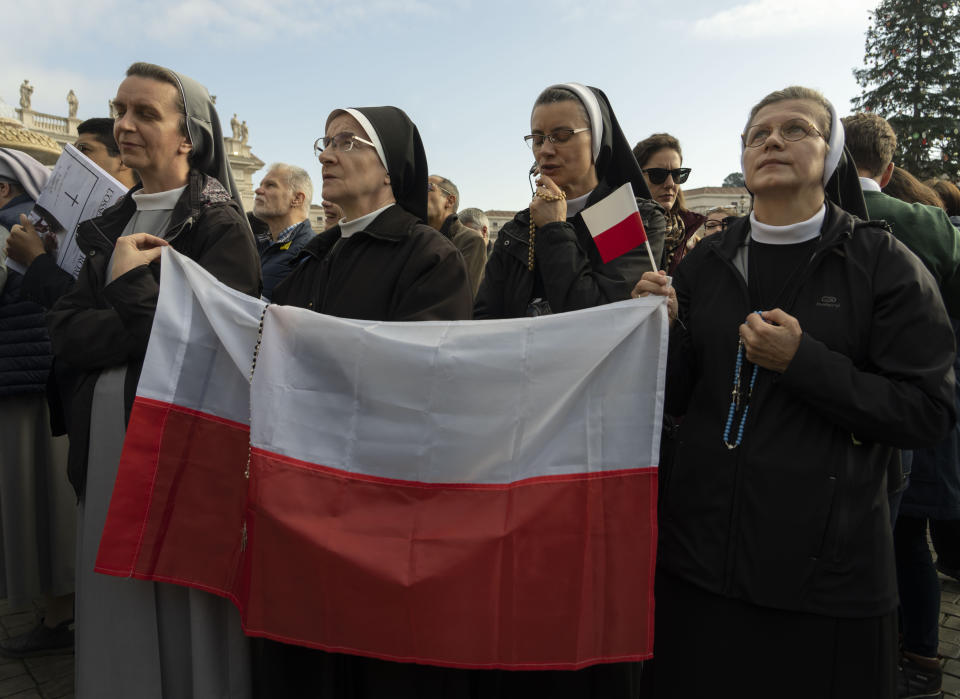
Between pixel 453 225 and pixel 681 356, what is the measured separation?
4.11 meters

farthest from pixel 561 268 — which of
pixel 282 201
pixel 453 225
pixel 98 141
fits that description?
pixel 282 201

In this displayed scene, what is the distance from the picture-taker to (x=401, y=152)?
2.95 metres

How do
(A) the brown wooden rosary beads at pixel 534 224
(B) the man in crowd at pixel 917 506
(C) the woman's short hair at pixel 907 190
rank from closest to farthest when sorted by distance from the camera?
(A) the brown wooden rosary beads at pixel 534 224 < (B) the man in crowd at pixel 917 506 < (C) the woman's short hair at pixel 907 190

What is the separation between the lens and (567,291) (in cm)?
260

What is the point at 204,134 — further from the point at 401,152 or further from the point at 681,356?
the point at 681,356

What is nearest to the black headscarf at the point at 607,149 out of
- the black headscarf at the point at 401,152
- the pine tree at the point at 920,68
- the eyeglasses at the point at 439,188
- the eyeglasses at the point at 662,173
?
the black headscarf at the point at 401,152

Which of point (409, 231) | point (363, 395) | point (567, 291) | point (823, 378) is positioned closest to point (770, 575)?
point (823, 378)

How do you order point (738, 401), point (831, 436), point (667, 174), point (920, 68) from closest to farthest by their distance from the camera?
point (831, 436)
point (738, 401)
point (667, 174)
point (920, 68)

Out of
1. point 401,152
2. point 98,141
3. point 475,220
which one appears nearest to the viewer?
point 401,152

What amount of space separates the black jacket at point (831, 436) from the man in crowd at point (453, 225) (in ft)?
12.0

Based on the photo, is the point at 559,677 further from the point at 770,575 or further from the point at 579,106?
the point at 579,106

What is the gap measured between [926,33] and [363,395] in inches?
1456

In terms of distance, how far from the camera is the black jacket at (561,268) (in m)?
2.61

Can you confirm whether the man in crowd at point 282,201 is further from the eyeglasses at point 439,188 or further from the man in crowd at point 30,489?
the man in crowd at point 30,489
